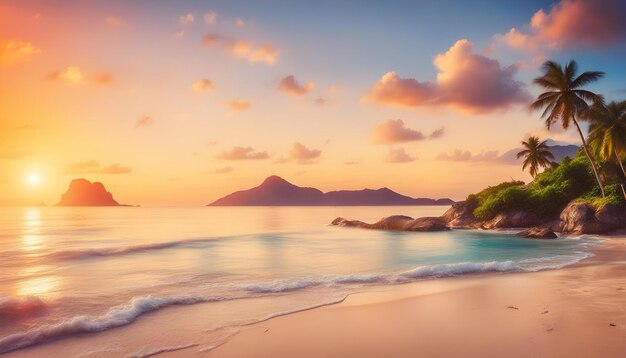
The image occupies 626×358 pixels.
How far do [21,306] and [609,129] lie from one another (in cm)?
4061

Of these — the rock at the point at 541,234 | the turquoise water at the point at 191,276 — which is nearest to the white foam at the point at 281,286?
the turquoise water at the point at 191,276

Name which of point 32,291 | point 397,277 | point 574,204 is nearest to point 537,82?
point 574,204

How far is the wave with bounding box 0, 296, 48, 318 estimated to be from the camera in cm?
977

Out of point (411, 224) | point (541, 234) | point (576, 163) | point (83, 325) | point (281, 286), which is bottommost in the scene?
point (281, 286)

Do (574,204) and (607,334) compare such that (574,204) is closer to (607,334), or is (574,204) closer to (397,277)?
(397,277)

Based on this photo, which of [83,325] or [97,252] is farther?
[97,252]

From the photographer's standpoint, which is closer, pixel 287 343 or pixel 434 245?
pixel 287 343

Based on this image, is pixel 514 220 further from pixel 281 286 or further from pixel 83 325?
pixel 83 325

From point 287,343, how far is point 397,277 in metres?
8.21

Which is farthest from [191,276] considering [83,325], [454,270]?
[454,270]

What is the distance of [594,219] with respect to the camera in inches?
1300

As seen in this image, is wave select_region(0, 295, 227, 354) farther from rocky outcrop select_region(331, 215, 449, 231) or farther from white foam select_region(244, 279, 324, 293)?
rocky outcrop select_region(331, 215, 449, 231)

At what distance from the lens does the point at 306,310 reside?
961 cm

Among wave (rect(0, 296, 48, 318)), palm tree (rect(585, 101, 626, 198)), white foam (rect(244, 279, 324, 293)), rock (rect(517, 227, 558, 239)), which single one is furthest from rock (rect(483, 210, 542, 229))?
wave (rect(0, 296, 48, 318))
